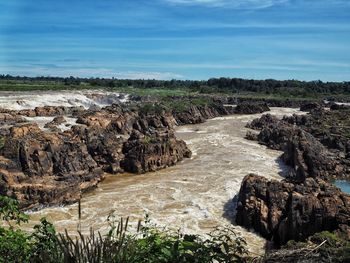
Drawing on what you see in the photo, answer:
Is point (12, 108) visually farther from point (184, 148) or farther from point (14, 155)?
point (14, 155)

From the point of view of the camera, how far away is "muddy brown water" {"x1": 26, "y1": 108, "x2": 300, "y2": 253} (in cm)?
1858

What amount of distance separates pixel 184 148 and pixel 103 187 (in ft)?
31.9

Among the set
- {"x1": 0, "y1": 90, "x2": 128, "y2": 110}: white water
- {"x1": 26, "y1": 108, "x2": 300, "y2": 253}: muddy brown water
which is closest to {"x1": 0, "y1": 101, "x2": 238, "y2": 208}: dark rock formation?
{"x1": 26, "y1": 108, "x2": 300, "y2": 253}: muddy brown water

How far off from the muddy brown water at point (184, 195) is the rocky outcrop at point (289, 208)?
636 mm

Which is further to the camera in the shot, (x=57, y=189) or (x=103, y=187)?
(x=103, y=187)

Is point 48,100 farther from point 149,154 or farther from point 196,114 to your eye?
point 149,154

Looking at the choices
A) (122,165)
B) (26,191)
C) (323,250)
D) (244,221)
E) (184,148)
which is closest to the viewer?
(323,250)

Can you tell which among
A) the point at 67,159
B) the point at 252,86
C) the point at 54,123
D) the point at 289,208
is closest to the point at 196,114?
the point at 54,123

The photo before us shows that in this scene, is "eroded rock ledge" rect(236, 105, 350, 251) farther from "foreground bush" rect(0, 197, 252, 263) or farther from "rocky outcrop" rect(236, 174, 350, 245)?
"foreground bush" rect(0, 197, 252, 263)

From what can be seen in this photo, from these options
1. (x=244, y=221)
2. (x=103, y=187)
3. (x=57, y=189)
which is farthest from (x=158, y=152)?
(x=244, y=221)

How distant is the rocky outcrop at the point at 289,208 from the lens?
15836 millimetres

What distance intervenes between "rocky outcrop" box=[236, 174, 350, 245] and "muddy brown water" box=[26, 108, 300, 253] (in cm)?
64

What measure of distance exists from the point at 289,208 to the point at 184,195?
6902 millimetres

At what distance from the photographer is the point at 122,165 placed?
1155 inches
